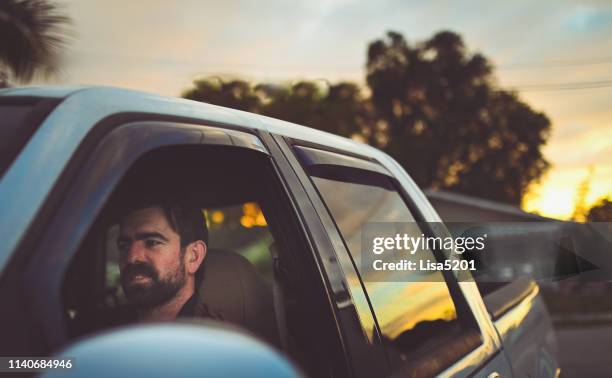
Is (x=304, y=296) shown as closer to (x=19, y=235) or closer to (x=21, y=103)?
(x=21, y=103)

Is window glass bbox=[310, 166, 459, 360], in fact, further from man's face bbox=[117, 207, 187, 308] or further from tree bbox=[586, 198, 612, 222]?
tree bbox=[586, 198, 612, 222]

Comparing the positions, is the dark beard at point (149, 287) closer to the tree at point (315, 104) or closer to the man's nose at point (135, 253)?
the man's nose at point (135, 253)

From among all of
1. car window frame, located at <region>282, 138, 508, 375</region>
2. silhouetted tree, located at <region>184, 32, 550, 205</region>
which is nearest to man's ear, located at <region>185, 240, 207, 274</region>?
car window frame, located at <region>282, 138, 508, 375</region>

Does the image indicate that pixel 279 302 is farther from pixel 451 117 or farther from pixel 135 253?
pixel 451 117

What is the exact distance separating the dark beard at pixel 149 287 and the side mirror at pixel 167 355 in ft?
3.11

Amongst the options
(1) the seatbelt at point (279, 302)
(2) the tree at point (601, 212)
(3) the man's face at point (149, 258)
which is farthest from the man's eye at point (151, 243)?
(2) the tree at point (601, 212)

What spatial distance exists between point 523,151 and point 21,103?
1876 inches

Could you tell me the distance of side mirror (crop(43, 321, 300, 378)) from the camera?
0.72m

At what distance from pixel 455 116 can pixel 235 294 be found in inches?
1773

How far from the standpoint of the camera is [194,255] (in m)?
2.06

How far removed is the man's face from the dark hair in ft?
0.07

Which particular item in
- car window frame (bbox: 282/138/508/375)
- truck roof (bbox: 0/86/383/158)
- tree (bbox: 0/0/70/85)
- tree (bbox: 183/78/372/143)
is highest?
tree (bbox: 183/78/372/143)

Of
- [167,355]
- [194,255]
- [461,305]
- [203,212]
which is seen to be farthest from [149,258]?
[461,305]

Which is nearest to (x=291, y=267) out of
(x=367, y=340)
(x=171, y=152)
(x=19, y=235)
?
(x=367, y=340)
